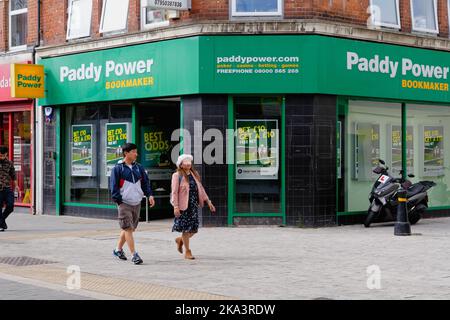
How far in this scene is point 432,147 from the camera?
62.4 feet

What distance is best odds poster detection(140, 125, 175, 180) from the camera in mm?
18266

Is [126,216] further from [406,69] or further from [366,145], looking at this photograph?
[406,69]

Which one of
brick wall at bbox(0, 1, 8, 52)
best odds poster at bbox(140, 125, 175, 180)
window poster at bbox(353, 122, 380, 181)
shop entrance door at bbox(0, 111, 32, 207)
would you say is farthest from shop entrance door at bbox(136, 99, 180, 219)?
brick wall at bbox(0, 1, 8, 52)

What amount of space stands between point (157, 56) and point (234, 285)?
8.77 meters

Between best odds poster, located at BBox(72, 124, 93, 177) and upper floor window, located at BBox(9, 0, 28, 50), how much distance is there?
332cm

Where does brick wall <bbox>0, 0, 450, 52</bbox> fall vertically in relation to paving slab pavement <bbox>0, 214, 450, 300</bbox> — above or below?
above

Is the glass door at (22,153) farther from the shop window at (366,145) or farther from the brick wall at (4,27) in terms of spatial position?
the shop window at (366,145)

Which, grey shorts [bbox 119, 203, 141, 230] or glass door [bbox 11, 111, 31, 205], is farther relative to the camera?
glass door [bbox 11, 111, 31, 205]

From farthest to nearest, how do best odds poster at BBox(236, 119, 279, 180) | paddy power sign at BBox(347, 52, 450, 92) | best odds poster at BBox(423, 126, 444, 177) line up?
best odds poster at BBox(423, 126, 444, 177) → paddy power sign at BBox(347, 52, 450, 92) → best odds poster at BBox(236, 119, 279, 180)

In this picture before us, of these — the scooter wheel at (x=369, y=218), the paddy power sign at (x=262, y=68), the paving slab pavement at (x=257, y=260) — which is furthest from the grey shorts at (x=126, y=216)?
the scooter wheel at (x=369, y=218)

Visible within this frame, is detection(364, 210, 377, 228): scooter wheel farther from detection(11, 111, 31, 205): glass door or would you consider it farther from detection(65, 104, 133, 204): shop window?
detection(11, 111, 31, 205): glass door

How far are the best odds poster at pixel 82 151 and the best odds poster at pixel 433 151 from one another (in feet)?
28.4

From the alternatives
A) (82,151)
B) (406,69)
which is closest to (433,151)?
(406,69)

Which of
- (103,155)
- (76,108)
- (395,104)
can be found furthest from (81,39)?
(395,104)
